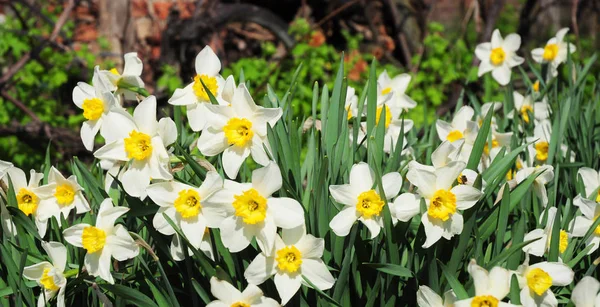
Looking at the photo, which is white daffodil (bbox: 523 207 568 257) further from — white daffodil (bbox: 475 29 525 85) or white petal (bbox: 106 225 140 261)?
white daffodil (bbox: 475 29 525 85)

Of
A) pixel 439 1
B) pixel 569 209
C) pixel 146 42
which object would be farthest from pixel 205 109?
pixel 439 1

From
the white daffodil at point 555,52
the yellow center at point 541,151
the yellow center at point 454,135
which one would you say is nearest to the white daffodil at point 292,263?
the yellow center at point 454,135

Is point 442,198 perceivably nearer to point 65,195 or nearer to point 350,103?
point 350,103

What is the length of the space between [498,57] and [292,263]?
1402mm

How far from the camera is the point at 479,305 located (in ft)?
4.14

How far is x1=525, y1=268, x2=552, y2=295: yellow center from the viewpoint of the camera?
1338 mm

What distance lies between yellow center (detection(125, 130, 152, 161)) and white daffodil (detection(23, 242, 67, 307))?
0.26 m

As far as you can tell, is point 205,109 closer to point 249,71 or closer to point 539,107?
point 539,107

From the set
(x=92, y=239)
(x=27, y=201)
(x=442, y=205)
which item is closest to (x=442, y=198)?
(x=442, y=205)

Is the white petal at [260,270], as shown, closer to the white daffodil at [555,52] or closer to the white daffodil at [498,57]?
the white daffodil at [498,57]

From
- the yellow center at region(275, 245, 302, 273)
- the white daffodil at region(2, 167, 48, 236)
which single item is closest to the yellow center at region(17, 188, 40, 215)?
the white daffodil at region(2, 167, 48, 236)

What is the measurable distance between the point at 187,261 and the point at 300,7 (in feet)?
13.4

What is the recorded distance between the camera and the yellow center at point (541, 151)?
2045mm

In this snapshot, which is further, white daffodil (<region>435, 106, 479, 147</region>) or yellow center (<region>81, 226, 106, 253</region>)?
white daffodil (<region>435, 106, 479, 147</region>)
